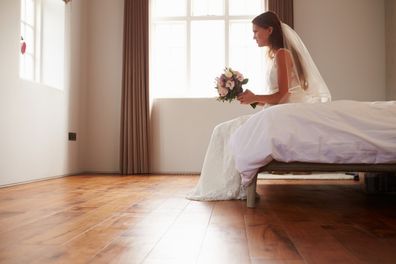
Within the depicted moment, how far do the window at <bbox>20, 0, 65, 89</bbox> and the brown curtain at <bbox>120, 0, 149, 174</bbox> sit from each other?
821 millimetres

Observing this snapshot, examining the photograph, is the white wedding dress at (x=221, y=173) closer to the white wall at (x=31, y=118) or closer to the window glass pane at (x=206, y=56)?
the white wall at (x=31, y=118)

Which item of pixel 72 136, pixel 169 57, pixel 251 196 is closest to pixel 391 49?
pixel 169 57

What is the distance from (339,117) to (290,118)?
0.25m

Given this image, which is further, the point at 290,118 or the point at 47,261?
the point at 290,118

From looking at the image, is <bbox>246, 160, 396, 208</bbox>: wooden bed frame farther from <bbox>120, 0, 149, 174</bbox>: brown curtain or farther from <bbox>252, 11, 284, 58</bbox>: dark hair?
<bbox>120, 0, 149, 174</bbox>: brown curtain

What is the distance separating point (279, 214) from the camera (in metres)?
1.87

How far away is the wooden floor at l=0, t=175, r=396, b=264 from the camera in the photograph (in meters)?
1.12

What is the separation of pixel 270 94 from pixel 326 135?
0.70m

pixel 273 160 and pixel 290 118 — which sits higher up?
pixel 290 118

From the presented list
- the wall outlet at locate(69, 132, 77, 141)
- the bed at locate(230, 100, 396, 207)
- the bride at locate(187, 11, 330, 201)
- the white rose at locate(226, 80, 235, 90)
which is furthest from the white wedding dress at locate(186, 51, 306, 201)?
the wall outlet at locate(69, 132, 77, 141)

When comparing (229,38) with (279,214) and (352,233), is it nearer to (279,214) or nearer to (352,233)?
(279,214)

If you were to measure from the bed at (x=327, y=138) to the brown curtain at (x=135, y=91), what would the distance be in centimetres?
298

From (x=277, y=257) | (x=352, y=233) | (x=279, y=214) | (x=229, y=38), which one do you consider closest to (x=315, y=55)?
(x=229, y=38)

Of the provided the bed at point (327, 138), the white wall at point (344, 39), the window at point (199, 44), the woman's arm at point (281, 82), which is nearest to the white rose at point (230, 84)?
the woman's arm at point (281, 82)
